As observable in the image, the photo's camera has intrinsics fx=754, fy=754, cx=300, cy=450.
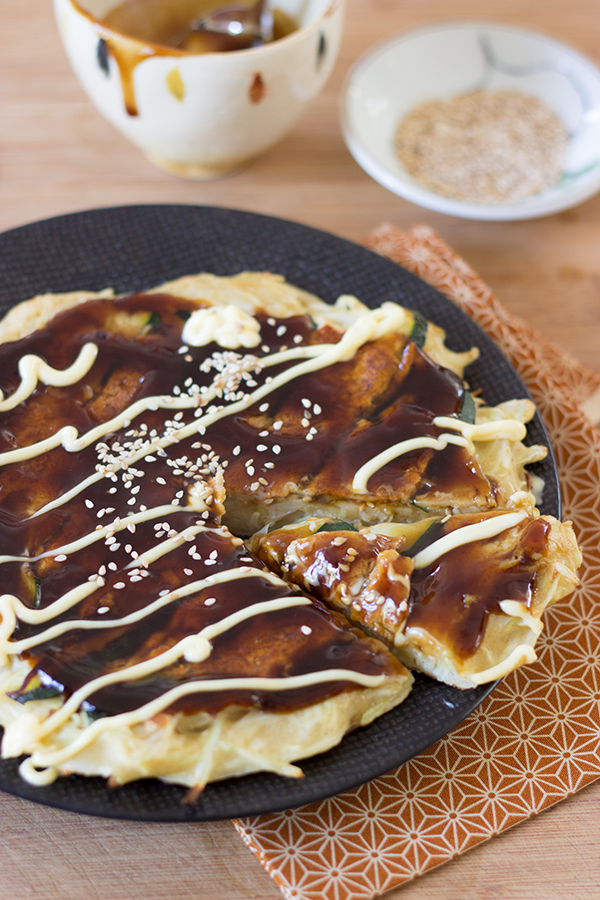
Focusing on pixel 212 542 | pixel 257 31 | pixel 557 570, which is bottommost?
pixel 557 570

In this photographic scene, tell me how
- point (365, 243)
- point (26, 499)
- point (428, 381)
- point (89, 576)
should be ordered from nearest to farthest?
1. point (89, 576)
2. point (26, 499)
3. point (428, 381)
4. point (365, 243)

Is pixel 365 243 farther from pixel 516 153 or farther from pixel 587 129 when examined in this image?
pixel 587 129

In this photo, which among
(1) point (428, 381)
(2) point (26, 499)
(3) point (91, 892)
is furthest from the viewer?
(1) point (428, 381)

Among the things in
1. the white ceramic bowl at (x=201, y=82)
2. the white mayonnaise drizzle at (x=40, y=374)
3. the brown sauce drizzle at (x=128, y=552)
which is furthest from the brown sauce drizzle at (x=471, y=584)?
the white ceramic bowl at (x=201, y=82)

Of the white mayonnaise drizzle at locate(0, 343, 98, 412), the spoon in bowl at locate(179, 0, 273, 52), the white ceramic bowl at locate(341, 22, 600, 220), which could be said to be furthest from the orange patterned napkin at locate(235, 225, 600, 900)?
the spoon in bowl at locate(179, 0, 273, 52)

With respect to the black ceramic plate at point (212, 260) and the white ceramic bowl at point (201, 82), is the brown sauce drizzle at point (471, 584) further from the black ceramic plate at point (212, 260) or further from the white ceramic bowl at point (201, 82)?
the white ceramic bowl at point (201, 82)

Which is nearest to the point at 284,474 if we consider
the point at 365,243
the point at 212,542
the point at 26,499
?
the point at 212,542

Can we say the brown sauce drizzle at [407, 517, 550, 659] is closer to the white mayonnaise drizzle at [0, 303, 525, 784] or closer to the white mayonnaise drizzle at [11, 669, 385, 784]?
the white mayonnaise drizzle at [0, 303, 525, 784]
